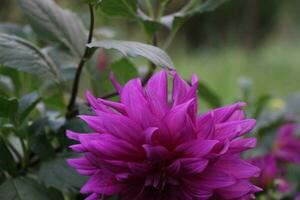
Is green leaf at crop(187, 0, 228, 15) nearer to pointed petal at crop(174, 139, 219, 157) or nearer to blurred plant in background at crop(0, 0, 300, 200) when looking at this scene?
blurred plant in background at crop(0, 0, 300, 200)

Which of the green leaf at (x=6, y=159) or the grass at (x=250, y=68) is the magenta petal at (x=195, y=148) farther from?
the grass at (x=250, y=68)

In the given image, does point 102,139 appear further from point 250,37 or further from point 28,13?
point 250,37

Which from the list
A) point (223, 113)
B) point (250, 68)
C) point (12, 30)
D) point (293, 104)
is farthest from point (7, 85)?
point (250, 68)

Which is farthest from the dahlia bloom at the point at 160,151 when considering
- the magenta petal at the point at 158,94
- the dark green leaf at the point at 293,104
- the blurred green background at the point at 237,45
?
the dark green leaf at the point at 293,104

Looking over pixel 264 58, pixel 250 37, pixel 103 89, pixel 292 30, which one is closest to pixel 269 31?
pixel 292 30

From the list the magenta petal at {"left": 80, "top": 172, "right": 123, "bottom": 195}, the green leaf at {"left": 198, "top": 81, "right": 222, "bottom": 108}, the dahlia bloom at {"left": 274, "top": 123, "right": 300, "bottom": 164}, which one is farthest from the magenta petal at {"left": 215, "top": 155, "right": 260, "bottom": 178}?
the dahlia bloom at {"left": 274, "top": 123, "right": 300, "bottom": 164}
